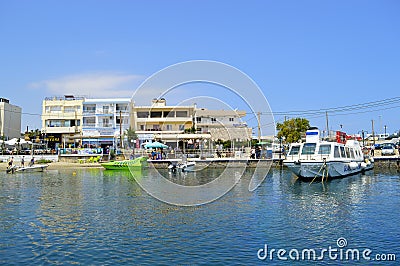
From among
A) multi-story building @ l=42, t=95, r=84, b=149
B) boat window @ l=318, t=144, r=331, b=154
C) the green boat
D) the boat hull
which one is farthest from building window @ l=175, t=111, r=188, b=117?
boat window @ l=318, t=144, r=331, b=154

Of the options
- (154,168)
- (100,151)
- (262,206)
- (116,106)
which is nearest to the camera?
(262,206)

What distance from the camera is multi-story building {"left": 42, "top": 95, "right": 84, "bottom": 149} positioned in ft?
246

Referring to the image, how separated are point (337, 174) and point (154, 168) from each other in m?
21.5

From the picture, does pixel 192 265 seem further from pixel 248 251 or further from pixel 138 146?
pixel 138 146

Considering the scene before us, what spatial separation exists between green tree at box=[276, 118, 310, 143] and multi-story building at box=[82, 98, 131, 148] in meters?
26.2

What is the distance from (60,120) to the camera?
75.7 metres

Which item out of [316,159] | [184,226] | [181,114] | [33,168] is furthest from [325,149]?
[181,114]

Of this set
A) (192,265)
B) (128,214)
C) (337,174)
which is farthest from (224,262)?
(337,174)

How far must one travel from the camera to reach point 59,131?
74875mm

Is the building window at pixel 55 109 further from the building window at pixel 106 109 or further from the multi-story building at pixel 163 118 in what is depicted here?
the multi-story building at pixel 163 118

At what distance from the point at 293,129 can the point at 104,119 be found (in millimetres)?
32739

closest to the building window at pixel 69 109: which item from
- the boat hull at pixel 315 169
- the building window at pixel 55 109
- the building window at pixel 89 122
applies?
the building window at pixel 55 109

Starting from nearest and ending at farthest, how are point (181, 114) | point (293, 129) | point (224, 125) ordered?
1. point (224, 125)
2. point (293, 129)
3. point (181, 114)

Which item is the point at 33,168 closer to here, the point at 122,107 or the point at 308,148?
the point at 122,107
